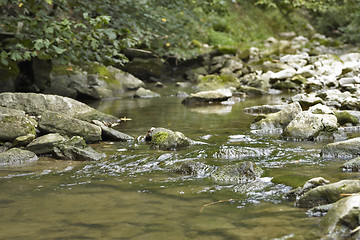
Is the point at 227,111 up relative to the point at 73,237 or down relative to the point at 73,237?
up

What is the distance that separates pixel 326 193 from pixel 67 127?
372cm

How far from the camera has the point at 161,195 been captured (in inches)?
130

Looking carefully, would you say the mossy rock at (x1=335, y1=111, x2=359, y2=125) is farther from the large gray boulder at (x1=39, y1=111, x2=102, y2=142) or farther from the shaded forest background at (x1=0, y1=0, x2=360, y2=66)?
the shaded forest background at (x1=0, y1=0, x2=360, y2=66)

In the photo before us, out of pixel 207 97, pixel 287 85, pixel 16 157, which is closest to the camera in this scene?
pixel 16 157

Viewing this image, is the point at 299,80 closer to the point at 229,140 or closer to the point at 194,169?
the point at 229,140

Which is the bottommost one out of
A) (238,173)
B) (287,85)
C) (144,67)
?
(238,173)

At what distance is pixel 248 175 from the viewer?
368 cm

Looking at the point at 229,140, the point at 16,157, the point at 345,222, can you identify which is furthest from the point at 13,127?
the point at 345,222

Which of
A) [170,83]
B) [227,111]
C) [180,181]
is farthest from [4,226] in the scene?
[170,83]

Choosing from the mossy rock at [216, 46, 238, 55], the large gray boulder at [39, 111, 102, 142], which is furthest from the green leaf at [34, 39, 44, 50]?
the mossy rock at [216, 46, 238, 55]

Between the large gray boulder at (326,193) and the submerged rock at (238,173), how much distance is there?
0.76m

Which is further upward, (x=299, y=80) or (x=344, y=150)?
(x=299, y=80)

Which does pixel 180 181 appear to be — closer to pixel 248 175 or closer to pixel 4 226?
pixel 248 175

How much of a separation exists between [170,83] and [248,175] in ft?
40.1
